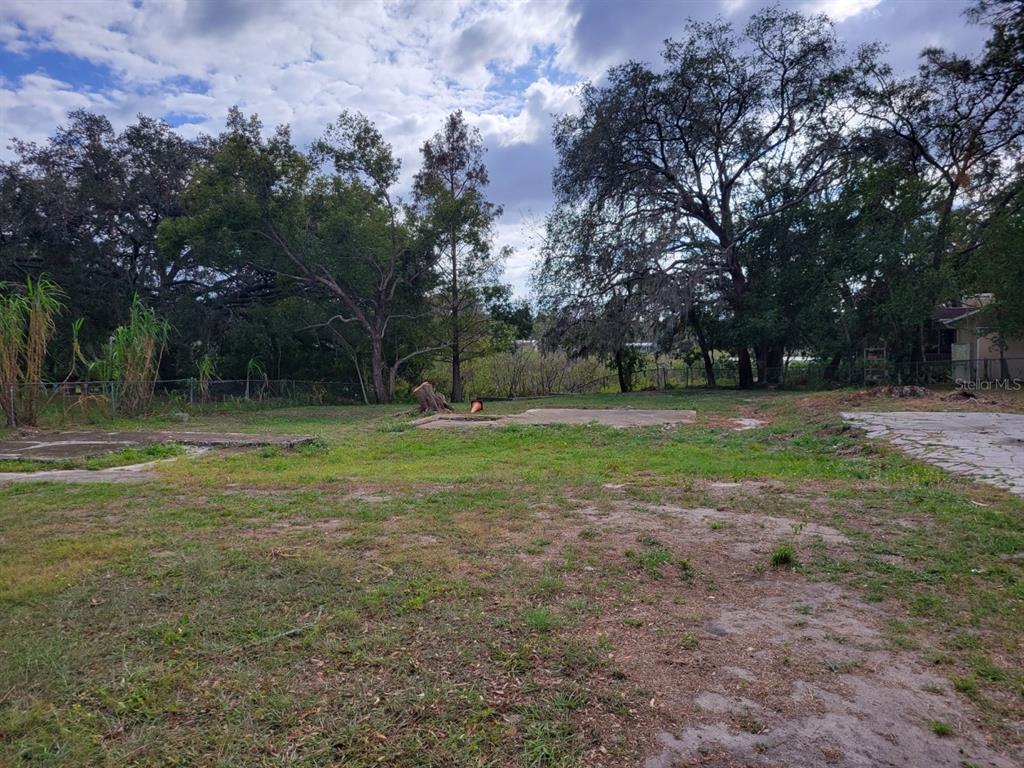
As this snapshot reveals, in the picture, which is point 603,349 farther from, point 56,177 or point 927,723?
point 927,723

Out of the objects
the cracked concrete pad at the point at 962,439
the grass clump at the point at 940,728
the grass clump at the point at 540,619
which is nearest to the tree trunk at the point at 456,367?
the cracked concrete pad at the point at 962,439

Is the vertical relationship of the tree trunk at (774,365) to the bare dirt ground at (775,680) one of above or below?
above

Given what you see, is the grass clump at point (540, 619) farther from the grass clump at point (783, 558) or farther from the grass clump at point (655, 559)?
the grass clump at point (783, 558)

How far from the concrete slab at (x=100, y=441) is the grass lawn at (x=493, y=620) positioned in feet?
12.7

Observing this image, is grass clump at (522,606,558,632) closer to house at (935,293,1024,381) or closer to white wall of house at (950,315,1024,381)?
house at (935,293,1024,381)

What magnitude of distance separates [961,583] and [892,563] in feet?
1.22

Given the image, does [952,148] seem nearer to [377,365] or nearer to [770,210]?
[770,210]

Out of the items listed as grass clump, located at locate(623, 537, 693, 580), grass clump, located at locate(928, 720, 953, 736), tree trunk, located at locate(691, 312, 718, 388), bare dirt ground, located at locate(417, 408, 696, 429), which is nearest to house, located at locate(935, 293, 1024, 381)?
tree trunk, located at locate(691, 312, 718, 388)

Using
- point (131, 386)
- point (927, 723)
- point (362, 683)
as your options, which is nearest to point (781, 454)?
point (927, 723)

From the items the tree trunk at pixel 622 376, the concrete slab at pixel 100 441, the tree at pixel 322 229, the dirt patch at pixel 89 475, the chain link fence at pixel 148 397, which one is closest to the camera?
the dirt patch at pixel 89 475

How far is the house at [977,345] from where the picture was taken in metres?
21.0

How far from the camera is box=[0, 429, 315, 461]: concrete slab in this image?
9.13 meters

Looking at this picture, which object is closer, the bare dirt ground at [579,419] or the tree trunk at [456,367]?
the bare dirt ground at [579,419]

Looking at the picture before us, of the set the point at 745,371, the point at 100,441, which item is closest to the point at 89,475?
the point at 100,441
